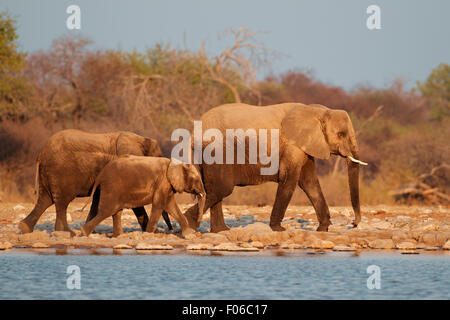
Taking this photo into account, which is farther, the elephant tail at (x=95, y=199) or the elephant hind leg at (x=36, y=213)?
the elephant hind leg at (x=36, y=213)

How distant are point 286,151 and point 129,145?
106 inches

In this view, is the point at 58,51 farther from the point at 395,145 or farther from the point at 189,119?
the point at 395,145

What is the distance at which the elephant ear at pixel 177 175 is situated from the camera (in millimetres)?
14289

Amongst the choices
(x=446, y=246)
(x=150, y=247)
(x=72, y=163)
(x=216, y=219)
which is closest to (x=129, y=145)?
(x=72, y=163)

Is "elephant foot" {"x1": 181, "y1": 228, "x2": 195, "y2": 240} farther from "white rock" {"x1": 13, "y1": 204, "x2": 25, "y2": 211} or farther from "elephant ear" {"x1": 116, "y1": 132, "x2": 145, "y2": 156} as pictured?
"white rock" {"x1": 13, "y1": 204, "x2": 25, "y2": 211}

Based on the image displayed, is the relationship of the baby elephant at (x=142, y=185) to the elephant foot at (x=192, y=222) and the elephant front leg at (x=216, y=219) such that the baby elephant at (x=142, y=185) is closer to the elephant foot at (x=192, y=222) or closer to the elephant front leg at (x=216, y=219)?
the elephant foot at (x=192, y=222)

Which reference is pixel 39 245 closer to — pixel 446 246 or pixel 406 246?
pixel 406 246

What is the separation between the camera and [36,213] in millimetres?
15250

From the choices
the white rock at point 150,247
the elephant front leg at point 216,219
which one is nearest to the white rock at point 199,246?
the white rock at point 150,247

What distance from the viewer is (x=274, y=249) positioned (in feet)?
45.0

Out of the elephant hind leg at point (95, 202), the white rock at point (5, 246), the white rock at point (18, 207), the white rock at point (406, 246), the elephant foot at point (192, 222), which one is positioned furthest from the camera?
the white rock at point (18, 207)

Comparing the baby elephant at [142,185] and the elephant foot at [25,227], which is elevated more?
the baby elephant at [142,185]

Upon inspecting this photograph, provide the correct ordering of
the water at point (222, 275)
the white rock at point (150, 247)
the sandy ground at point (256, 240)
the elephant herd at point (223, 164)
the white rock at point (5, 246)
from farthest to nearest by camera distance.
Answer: the elephant herd at point (223, 164) < the sandy ground at point (256, 240) < the white rock at point (5, 246) < the white rock at point (150, 247) < the water at point (222, 275)
